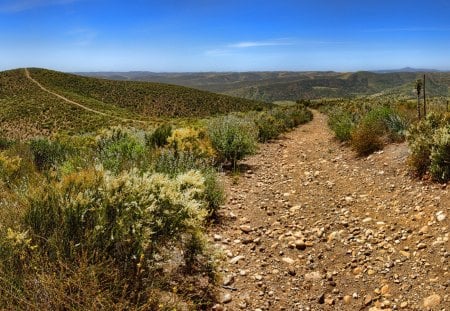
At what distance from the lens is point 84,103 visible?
197 ft

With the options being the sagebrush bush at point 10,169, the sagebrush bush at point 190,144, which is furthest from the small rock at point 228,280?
the sagebrush bush at point 190,144

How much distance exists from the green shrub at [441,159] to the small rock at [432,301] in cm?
275

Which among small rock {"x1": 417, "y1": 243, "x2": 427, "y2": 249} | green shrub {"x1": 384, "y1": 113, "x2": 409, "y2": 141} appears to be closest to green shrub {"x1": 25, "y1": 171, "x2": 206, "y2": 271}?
small rock {"x1": 417, "y1": 243, "x2": 427, "y2": 249}

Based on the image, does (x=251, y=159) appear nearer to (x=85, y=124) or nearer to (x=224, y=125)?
(x=224, y=125)

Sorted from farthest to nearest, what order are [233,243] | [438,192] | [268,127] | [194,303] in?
1. [268,127]
2. [438,192]
3. [233,243]
4. [194,303]

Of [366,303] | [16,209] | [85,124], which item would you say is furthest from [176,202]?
[85,124]

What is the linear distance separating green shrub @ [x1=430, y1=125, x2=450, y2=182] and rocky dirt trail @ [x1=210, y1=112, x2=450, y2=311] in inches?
6.8

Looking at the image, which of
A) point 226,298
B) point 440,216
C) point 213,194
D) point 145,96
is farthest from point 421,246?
point 145,96

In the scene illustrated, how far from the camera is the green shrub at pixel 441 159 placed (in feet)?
18.9

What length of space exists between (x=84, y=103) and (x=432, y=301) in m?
61.7

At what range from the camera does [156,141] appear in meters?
9.96

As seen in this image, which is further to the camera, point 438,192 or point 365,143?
point 365,143

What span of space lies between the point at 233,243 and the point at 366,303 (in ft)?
6.38

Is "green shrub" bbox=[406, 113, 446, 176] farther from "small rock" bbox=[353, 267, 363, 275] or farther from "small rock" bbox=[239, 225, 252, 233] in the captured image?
"small rock" bbox=[239, 225, 252, 233]
